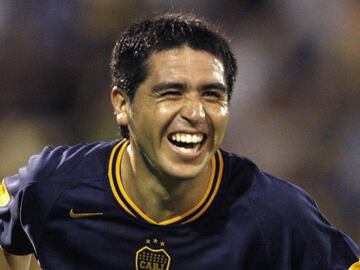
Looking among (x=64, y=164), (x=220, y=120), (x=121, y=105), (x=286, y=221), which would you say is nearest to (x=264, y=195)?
(x=286, y=221)

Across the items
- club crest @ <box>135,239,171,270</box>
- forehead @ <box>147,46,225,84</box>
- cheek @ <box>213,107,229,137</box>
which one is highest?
forehead @ <box>147,46,225,84</box>

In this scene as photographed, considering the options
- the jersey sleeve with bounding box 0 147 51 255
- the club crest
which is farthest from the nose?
the jersey sleeve with bounding box 0 147 51 255

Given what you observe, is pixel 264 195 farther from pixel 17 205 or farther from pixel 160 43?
pixel 17 205

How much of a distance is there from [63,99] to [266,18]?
3.57ft

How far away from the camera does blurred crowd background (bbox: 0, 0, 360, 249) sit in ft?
11.3

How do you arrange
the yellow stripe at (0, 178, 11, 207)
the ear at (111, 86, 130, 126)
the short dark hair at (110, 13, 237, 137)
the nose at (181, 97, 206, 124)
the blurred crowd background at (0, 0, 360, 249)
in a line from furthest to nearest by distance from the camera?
the blurred crowd background at (0, 0, 360, 249), the yellow stripe at (0, 178, 11, 207), the ear at (111, 86, 130, 126), the short dark hair at (110, 13, 237, 137), the nose at (181, 97, 206, 124)

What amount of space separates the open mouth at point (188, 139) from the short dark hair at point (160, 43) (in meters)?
0.18

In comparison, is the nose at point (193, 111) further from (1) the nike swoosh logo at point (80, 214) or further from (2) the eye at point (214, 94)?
(1) the nike swoosh logo at point (80, 214)

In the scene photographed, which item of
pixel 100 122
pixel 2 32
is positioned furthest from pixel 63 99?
pixel 2 32

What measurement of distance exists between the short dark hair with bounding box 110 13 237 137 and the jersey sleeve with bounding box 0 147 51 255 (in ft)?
1.15

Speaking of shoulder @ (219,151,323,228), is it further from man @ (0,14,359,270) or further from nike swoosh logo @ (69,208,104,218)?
nike swoosh logo @ (69,208,104,218)

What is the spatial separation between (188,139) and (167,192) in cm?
22

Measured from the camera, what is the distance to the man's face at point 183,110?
74.5 inches

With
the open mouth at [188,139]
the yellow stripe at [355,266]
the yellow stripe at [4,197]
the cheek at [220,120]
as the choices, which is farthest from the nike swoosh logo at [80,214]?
the yellow stripe at [355,266]
